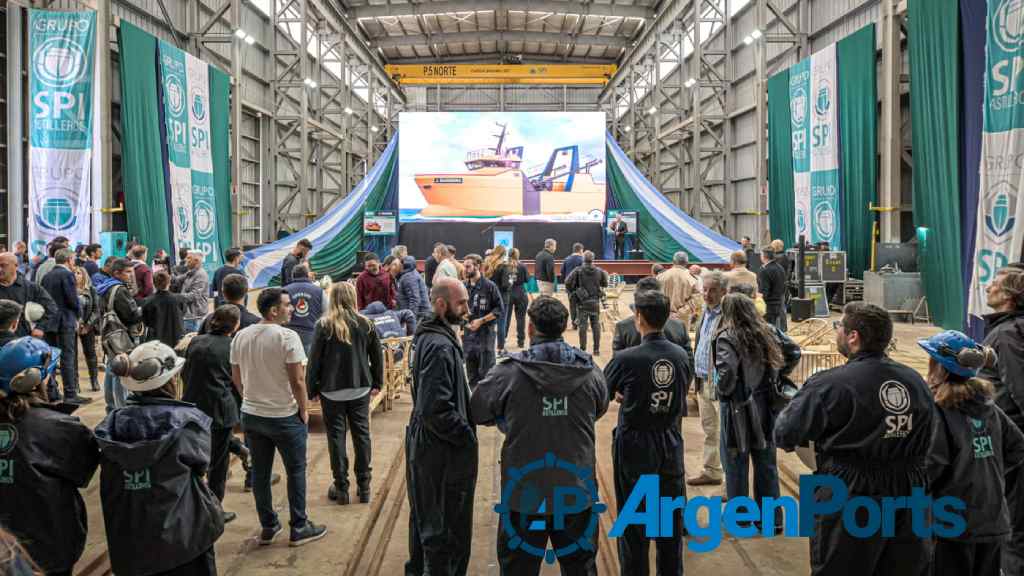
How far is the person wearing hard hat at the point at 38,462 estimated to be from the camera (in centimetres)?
203

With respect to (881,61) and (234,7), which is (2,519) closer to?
(881,61)

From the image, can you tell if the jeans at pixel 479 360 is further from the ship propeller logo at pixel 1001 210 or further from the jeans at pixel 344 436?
the ship propeller logo at pixel 1001 210

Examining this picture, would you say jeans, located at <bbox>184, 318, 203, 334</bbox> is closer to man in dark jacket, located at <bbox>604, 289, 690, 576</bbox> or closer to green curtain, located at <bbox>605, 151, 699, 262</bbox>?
man in dark jacket, located at <bbox>604, 289, 690, 576</bbox>

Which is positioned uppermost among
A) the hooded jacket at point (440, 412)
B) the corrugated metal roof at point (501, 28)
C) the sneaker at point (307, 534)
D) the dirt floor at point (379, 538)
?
the corrugated metal roof at point (501, 28)

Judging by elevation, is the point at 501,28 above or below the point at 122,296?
above

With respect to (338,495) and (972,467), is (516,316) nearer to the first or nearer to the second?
(338,495)

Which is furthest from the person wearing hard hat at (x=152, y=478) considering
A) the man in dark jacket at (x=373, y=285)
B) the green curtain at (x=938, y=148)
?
the green curtain at (x=938, y=148)

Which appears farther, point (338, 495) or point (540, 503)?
point (338, 495)

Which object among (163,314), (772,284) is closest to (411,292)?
(163,314)

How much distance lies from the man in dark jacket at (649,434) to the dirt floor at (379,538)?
1.53 ft

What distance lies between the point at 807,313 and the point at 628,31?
59.5ft

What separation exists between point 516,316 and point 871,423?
6.22 meters

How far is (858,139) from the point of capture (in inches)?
479

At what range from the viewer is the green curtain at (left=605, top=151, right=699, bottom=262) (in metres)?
17.8
